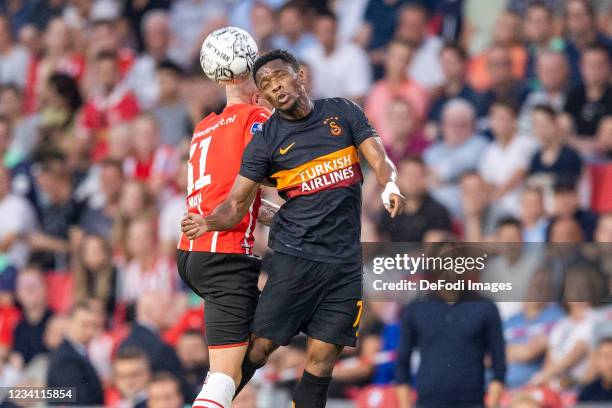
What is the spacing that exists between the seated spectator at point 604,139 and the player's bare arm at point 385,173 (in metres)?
4.83

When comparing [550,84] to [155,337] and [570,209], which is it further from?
[155,337]

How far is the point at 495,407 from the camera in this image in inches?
373

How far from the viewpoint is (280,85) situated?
682cm

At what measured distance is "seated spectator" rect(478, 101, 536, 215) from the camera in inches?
448

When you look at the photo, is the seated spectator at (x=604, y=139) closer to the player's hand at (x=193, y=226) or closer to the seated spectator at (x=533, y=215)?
the seated spectator at (x=533, y=215)

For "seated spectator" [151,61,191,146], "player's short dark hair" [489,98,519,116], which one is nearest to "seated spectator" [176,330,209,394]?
"seated spectator" [151,61,191,146]

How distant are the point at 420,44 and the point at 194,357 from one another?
4.24 metres

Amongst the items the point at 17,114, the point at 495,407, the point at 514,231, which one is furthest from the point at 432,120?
the point at 17,114

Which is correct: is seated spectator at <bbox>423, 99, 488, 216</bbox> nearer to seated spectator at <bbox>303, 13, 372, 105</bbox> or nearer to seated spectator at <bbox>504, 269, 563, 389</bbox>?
seated spectator at <bbox>303, 13, 372, 105</bbox>

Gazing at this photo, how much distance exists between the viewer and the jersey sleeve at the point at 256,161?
6.82m

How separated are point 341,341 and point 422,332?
2.87 meters

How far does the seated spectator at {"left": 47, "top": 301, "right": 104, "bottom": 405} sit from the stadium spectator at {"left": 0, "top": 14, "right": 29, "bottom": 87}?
451 cm

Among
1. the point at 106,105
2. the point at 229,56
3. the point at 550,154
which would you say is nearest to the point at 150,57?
the point at 106,105

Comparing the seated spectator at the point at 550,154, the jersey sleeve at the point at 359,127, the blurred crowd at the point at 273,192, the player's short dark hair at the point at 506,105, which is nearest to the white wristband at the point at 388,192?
the jersey sleeve at the point at 359,127
